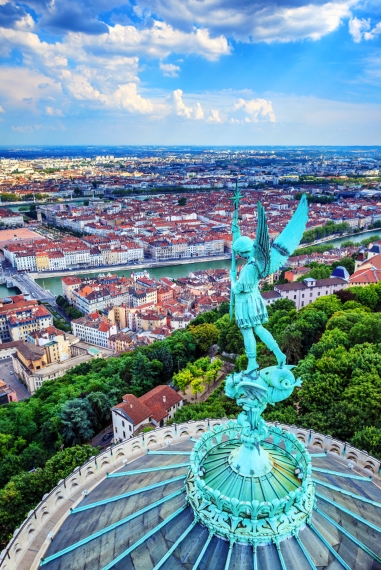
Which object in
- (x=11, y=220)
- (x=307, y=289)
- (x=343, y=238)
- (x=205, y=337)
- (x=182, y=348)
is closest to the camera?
(x=182, y=348)

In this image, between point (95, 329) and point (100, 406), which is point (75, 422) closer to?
point (100, 406)

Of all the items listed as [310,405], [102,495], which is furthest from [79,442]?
[102,495]

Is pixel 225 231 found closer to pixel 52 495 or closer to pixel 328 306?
pixel 328 306

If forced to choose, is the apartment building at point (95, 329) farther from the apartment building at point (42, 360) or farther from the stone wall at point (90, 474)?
the stone wall at point (90, 474)

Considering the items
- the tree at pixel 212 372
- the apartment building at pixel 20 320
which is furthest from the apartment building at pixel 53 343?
the tree at pixel 212 372

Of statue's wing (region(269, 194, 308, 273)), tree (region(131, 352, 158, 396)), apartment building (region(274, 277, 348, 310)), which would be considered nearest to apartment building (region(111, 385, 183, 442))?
tree (region(131, 352, 158, 396))

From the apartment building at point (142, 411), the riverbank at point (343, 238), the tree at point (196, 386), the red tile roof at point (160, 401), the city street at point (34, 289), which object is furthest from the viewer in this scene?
the riverbank at point (343, 238)

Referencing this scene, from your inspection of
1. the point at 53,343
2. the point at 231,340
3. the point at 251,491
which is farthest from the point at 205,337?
the point at 251,491

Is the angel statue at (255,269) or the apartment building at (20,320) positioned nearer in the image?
the angel statue at (255,269)
